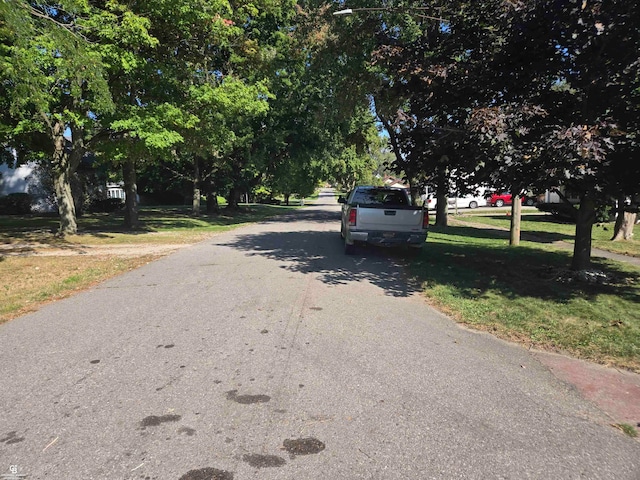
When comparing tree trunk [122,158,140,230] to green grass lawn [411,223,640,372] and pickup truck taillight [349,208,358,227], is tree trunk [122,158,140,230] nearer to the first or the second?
pickup truck taillight [349,208,358,227]

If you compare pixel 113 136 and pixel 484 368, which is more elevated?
pixel 113 136

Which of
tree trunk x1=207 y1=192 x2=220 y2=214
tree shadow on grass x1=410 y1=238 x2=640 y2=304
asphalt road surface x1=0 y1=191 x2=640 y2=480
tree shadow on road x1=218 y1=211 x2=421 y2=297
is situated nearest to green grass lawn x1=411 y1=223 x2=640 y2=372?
tree shadow on grass x1=410 y1=238 x2=640 y2=304

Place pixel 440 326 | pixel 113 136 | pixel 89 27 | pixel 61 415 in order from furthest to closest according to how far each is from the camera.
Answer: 1. pixel 113 136
2. pixel 89 27
3. pixel 440 326
4. pixel 61 415

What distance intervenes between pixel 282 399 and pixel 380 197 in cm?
827

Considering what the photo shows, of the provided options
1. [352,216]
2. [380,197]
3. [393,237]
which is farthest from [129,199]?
[393,237]

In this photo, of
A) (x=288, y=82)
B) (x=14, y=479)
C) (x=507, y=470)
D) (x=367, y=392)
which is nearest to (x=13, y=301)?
(x=14, y=479)

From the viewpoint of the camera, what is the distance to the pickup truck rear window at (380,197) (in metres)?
11.1

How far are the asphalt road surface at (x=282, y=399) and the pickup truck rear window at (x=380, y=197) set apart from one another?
195 inches

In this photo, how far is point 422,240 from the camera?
1038cm

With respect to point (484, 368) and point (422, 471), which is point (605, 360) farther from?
point (422, 471)

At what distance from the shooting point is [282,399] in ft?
11.8

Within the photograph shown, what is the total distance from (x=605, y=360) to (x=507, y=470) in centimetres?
256

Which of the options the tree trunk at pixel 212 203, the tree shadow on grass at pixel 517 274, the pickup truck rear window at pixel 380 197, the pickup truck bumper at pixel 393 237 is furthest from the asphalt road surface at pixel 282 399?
the tree trunk at pixel 212 203

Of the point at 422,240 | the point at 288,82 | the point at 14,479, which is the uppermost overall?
the point at 288,82
